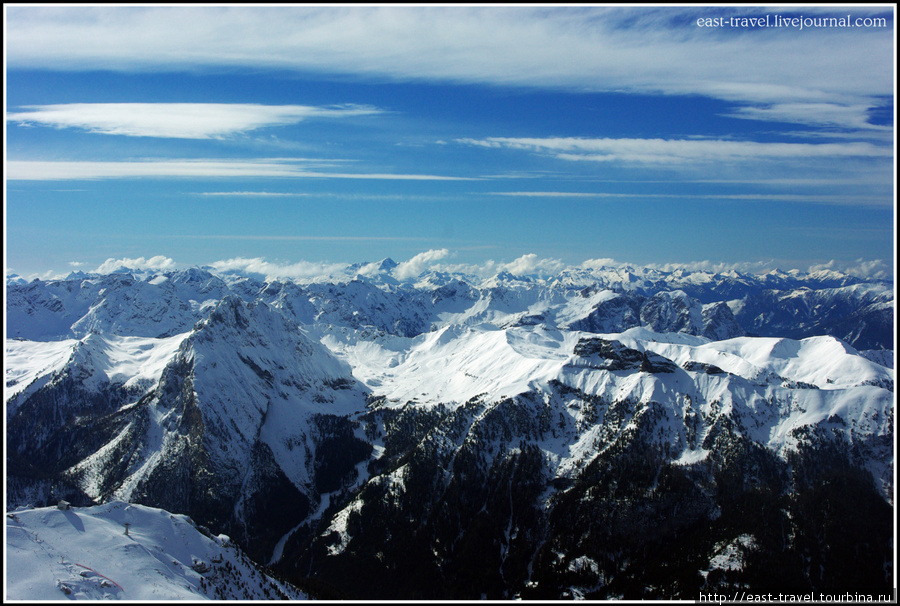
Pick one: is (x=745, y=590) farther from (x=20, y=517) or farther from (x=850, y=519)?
(x=20, y=517)

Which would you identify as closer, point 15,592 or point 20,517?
point 15,592

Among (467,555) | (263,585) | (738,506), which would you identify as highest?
(263,585)

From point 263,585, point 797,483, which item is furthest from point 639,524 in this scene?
point 263,585

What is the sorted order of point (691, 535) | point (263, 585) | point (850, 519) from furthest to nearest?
1. point (691, 535)
2. point (850, 519)
3. point (263, 585)

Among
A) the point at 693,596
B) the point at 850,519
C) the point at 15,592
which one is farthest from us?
the point at 850,519

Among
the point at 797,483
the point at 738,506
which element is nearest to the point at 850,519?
the point at 797,483

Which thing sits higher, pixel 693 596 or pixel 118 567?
pixel 118 567

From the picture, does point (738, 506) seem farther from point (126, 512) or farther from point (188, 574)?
point (126, 512)
